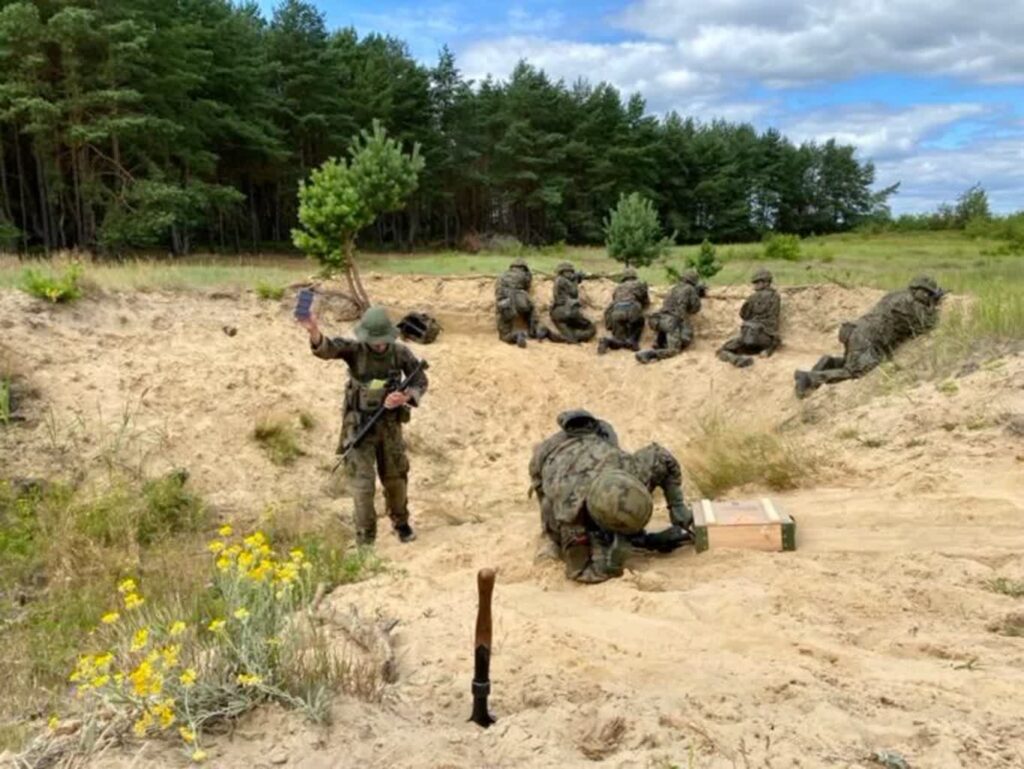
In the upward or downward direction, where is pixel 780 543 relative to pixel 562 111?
downward

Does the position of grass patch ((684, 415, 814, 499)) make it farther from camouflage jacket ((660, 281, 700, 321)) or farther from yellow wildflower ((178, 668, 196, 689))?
camouflage jacket ((660, 281, 700, 321))

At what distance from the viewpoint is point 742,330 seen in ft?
44.5

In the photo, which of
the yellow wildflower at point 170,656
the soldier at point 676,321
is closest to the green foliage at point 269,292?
the soldier at point 676,321

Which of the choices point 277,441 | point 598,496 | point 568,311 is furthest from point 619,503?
point 568,311

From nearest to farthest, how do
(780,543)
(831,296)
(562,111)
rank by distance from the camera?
(780,543)
(831,296)
(562,111)

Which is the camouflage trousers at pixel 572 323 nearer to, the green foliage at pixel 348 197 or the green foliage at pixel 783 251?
the green foliage at pixel 348 197

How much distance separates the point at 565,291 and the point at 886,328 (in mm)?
5605

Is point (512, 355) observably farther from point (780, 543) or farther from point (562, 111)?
point (562, 111)

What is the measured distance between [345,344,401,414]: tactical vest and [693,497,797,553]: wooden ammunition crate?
9.24ft

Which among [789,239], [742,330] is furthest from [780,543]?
[789,239]

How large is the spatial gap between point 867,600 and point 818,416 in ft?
18.5

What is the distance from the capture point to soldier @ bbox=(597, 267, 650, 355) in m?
14.5

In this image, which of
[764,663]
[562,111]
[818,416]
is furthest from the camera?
[562,111]

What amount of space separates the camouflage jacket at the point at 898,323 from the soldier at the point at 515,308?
220 inches
